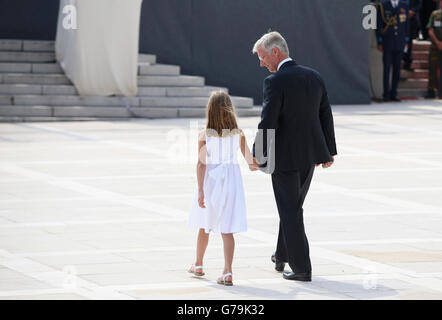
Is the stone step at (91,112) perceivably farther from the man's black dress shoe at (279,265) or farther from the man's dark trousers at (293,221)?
the man's dark trousers at (293,221)

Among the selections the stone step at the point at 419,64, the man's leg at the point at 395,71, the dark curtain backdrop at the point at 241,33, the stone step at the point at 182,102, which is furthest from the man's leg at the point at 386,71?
the stone step at the point at 182,102

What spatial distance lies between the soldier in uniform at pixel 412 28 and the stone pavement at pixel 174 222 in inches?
339

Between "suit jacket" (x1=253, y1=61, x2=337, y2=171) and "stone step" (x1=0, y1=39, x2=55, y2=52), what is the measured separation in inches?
593

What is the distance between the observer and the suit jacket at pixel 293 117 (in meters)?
7.51

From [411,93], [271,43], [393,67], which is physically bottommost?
[411,93]

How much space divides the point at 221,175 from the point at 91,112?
1294 centimetres

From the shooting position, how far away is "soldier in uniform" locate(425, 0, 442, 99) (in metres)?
25.1

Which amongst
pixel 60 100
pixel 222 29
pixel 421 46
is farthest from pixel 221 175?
pixel 421 46

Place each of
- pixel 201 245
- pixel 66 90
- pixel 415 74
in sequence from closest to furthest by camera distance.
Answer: pixel 201 245 → pixel 66 90 → pixel 415 74

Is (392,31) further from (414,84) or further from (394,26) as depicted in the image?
(414,84)

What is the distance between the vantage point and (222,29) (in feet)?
75.2

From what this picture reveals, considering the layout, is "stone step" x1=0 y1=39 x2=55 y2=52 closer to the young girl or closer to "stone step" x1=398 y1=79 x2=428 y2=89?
"stone step" x1=398 y1=79 x2=428 y2=89
